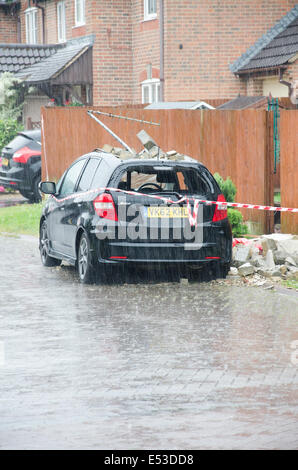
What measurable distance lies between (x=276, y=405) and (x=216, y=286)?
236 inches

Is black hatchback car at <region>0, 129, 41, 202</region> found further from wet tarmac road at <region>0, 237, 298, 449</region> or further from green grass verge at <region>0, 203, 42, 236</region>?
wet tarmac road at <region>0, 237, 298, 449</region>

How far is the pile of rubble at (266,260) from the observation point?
13492mm

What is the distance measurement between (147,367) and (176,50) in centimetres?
2421

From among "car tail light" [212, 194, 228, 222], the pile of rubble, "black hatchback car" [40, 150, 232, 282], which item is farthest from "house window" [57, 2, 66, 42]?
"car tail light" [212, 194, 228, 222]

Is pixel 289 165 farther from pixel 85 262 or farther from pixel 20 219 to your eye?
pixel 20 219

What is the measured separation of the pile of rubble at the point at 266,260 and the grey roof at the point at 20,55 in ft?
82.7

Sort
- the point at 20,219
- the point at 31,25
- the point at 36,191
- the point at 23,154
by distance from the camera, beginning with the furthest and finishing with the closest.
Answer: the point at 31,25 < the point at 23,154 < the point at 36,191 < the point at 20,219

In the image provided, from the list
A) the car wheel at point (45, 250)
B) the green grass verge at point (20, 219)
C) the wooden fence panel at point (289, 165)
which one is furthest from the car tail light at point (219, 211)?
the green grass verge at point (20, 219)

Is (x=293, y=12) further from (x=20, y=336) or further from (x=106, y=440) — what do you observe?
(x=106, y=440)

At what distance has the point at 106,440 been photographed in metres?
6.07

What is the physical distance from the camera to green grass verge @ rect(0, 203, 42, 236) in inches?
800

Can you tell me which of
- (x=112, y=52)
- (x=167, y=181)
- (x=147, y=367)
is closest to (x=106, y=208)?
(x=167, y=181)

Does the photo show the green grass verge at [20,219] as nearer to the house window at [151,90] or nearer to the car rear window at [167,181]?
the car rear window at [167,181]

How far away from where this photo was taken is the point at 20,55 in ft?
127
